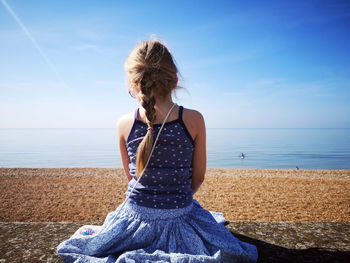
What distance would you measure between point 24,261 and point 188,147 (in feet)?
4.83

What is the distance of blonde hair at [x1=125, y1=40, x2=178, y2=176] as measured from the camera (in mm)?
1431

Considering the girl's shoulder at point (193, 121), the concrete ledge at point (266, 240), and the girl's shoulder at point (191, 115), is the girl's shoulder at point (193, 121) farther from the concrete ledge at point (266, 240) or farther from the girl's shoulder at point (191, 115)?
the concrete ledge at point (266, 240)

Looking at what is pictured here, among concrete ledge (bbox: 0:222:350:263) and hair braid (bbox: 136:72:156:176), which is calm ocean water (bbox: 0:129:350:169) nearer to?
concrete ledge (bbox: 0:222:350:263)

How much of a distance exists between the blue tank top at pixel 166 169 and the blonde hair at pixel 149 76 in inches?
2.9

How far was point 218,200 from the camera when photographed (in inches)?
329

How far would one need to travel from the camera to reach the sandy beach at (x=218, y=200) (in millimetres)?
6730

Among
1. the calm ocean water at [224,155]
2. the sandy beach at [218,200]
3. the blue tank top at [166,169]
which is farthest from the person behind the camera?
the calm ocean water at [224,155]

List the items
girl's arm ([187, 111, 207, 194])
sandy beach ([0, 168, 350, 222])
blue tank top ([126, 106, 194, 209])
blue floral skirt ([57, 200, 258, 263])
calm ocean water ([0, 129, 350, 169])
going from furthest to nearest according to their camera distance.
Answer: calm ocean water ([0, 129, 350, 169]), sandy beach ([0, 168, 350, 222]), girl's arm ([187, 111, 207, 194]), blue tank top ([126, 106, 194, 209]), blue floral skirt ([57, 200, 258, 263])

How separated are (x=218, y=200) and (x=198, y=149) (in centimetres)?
729

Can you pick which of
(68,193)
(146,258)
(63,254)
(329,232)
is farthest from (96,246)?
(68,193)

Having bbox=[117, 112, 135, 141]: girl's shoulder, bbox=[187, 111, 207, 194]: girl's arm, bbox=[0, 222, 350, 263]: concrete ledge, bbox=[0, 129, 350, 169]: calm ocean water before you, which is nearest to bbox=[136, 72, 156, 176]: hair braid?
bbox=[117, 112, 135, 141]: girl's shoulder

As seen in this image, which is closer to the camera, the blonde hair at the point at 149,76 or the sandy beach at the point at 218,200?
the blonde hair at the point at 149,76

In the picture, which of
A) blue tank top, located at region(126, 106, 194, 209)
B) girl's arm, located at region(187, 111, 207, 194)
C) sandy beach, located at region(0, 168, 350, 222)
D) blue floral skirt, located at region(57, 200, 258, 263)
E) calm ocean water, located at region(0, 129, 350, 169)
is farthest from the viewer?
calm ocean water, located at region(0, 129, 350, 169)

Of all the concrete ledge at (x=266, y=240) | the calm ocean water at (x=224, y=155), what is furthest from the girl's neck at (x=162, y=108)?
the calm ocean water at (x=224, y=155)
